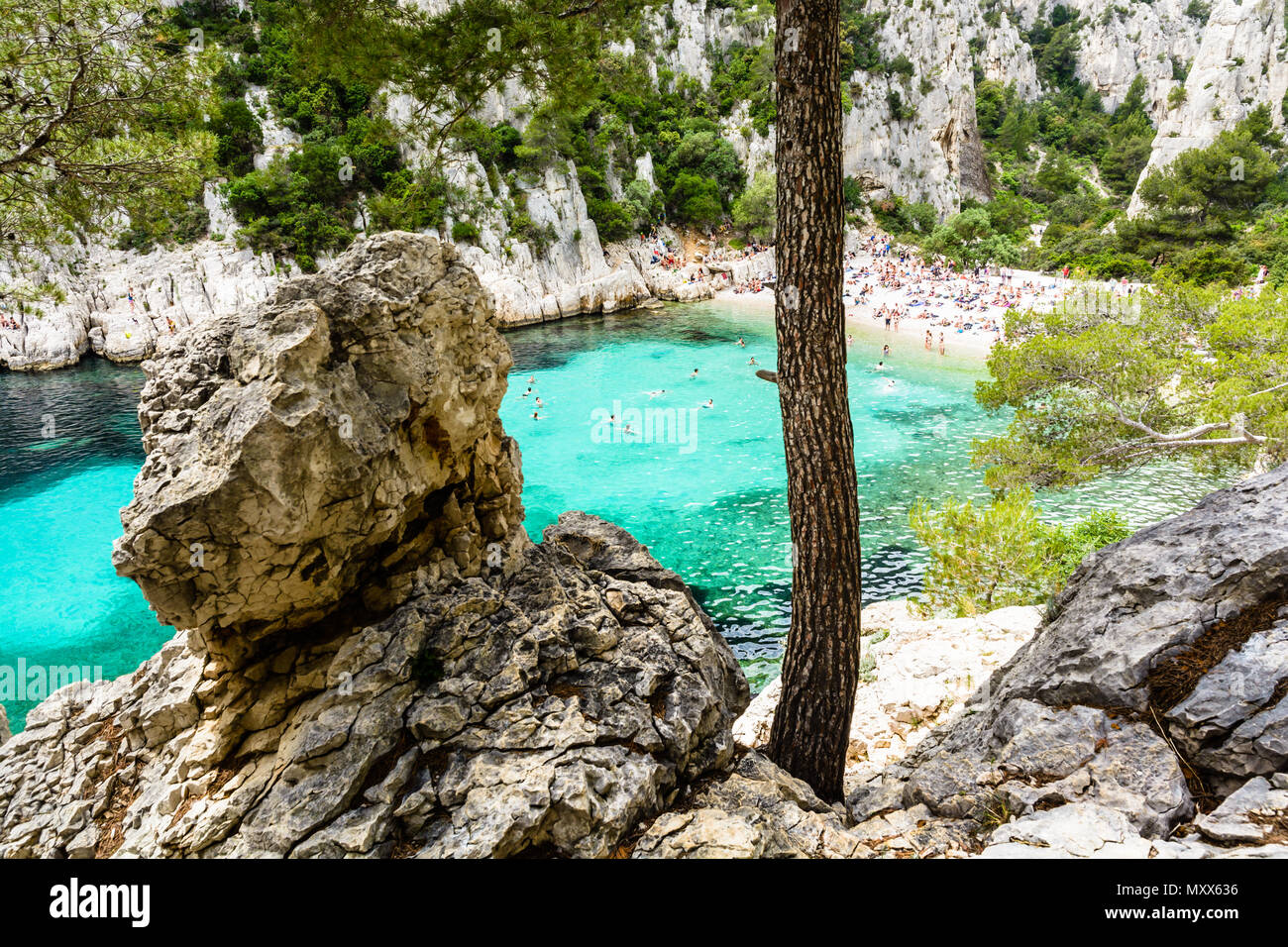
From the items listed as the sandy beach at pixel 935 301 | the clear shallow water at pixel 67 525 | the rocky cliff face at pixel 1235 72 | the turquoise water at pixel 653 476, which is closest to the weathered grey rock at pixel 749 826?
the turquoise water at pixel 653 476

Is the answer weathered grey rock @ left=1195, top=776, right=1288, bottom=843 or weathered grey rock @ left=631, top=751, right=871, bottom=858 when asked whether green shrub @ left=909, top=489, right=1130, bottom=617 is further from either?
weathered grey rock @ left=631, top=751, right=871, bottom=858

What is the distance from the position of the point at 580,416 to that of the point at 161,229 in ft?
64.3

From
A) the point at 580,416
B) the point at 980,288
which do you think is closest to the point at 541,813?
the point at 580,416

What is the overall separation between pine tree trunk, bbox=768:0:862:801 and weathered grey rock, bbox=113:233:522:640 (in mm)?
2291

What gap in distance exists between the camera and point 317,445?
11.5 ft

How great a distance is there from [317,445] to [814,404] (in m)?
3.13

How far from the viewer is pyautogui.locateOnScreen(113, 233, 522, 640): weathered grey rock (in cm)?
332

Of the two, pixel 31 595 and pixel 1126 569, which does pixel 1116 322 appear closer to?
pixel 1126 569

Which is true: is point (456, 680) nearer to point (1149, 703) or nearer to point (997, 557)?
point (1149, 703)

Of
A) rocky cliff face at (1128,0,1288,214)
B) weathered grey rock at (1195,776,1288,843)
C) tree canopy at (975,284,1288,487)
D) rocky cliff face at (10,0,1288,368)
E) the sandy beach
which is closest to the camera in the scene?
weathered grey rock at (1195,776,1288,843)

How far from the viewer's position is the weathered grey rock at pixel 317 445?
3.32m

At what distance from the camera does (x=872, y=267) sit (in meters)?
48.3

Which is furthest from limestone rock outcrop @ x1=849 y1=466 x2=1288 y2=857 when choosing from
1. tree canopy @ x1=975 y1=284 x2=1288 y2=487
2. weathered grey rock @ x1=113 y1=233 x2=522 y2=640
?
tree canopy @ x1=975 y1=284 x2=1288 y2=487

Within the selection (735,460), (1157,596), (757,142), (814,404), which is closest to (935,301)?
(735,460)
